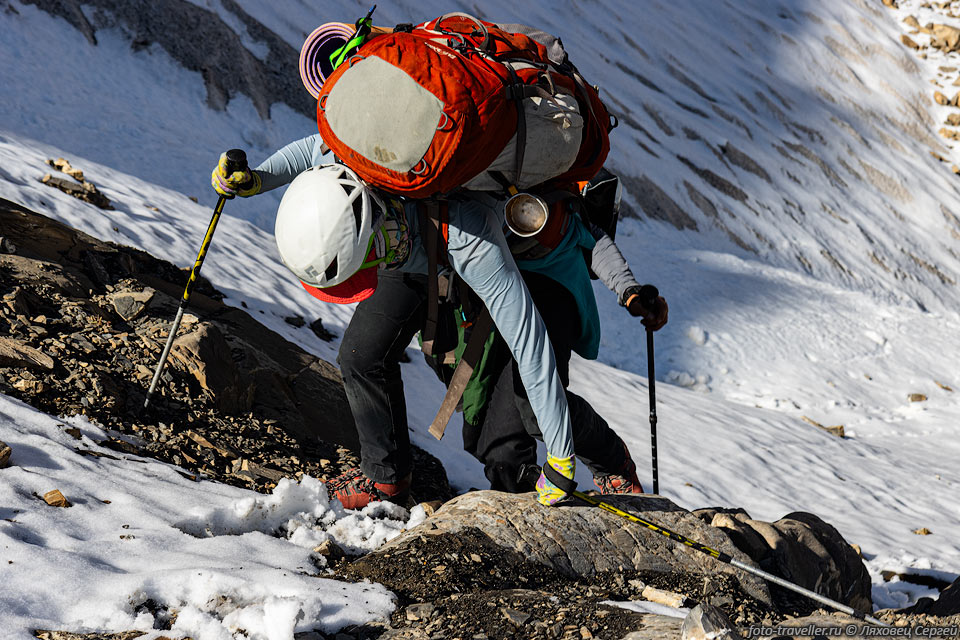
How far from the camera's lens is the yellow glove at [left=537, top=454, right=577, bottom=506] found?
13.8 feet

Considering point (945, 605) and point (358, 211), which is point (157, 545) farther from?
point (945, 605)

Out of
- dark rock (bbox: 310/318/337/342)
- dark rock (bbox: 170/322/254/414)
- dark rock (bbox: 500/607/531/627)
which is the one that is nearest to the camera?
dark rock (bbox: 500/607/531/627)

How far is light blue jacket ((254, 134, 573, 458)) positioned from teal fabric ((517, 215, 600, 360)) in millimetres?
653

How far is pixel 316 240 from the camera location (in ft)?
11.9

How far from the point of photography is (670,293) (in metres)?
16.5

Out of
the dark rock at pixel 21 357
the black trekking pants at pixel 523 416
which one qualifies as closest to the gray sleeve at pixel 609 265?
the black trekking pants at pixel 523 416

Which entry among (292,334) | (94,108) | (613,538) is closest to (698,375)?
(292,334)

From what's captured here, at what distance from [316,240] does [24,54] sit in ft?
37.8

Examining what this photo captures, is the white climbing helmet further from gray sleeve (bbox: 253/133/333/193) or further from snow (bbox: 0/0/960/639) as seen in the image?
snow (bbox: 0/0/960/639)

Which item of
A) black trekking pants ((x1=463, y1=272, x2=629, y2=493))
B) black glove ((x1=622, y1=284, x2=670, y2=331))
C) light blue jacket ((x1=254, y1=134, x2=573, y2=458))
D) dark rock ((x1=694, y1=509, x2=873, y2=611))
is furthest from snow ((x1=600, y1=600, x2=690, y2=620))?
black glove ((x1=622, y1=284, x2=670, y2=331))

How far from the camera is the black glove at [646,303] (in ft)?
16.9

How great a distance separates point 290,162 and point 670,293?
13047 millimetres

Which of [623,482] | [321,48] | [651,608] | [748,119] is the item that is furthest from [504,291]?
[748,119]

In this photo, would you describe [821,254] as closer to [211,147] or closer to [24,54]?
[211,147]
